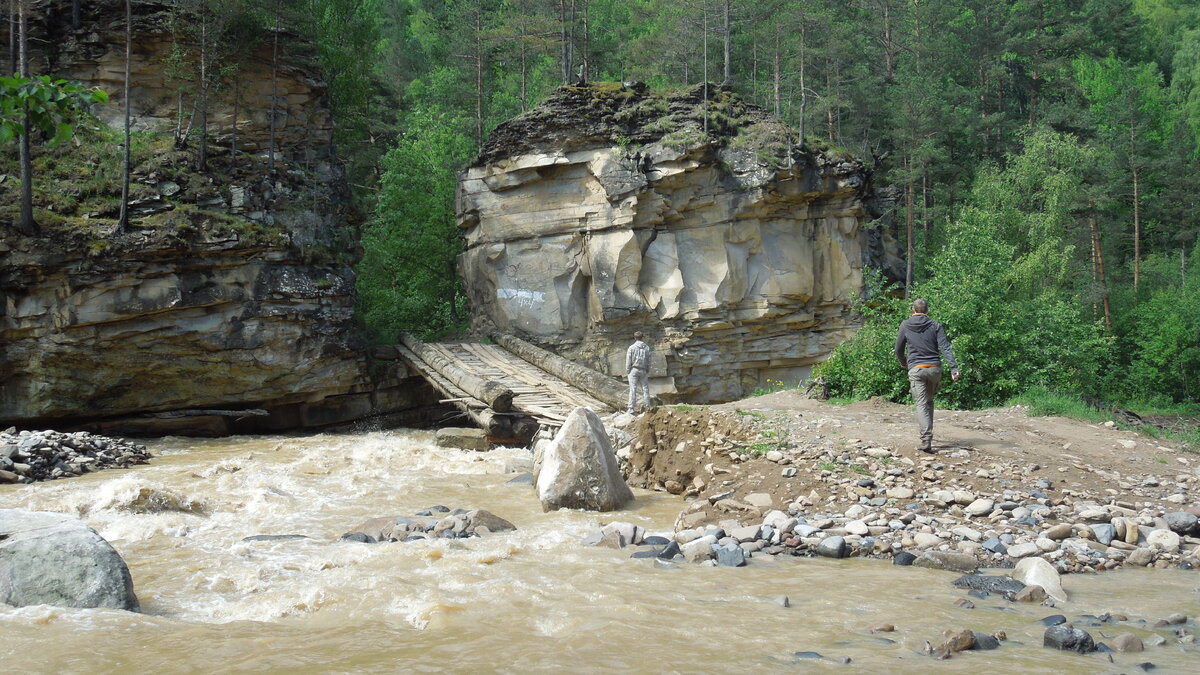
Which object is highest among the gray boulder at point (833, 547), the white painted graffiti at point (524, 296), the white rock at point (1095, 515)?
the white painted graffiti at point (524, 296)

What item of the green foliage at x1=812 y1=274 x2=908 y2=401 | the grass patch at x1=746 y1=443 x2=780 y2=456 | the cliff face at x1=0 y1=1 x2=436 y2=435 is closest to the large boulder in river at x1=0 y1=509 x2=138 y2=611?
the grass patch at x1=746 y1=443 x2=780 y2=456

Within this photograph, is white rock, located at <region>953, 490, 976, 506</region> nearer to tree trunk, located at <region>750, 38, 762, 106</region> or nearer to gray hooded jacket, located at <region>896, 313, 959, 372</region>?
→ gray hooded jacket, located at <region>896, 313, 959, 372</region>

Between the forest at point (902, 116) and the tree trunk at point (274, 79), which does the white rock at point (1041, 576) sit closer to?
the forest at point (902, 116)

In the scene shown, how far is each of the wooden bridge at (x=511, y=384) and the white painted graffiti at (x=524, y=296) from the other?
204 centimetres

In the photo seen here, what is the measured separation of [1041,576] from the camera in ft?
18.5

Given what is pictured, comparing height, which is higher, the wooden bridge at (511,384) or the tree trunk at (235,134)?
the tree trunk at (235,134)

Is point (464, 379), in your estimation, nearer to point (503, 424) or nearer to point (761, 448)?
point (503, 424)

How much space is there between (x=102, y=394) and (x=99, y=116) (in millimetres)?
7888

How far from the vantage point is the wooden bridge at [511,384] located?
48.3 ft

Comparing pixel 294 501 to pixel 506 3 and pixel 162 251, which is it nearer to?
pixel 162 251

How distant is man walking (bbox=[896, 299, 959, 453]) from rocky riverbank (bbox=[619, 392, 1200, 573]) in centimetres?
42

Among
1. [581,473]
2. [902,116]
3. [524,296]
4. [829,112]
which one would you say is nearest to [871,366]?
[581,473]

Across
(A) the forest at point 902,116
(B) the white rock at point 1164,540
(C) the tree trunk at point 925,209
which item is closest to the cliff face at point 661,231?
(A) the forest at point 902,116

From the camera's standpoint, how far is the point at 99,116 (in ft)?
64.6
